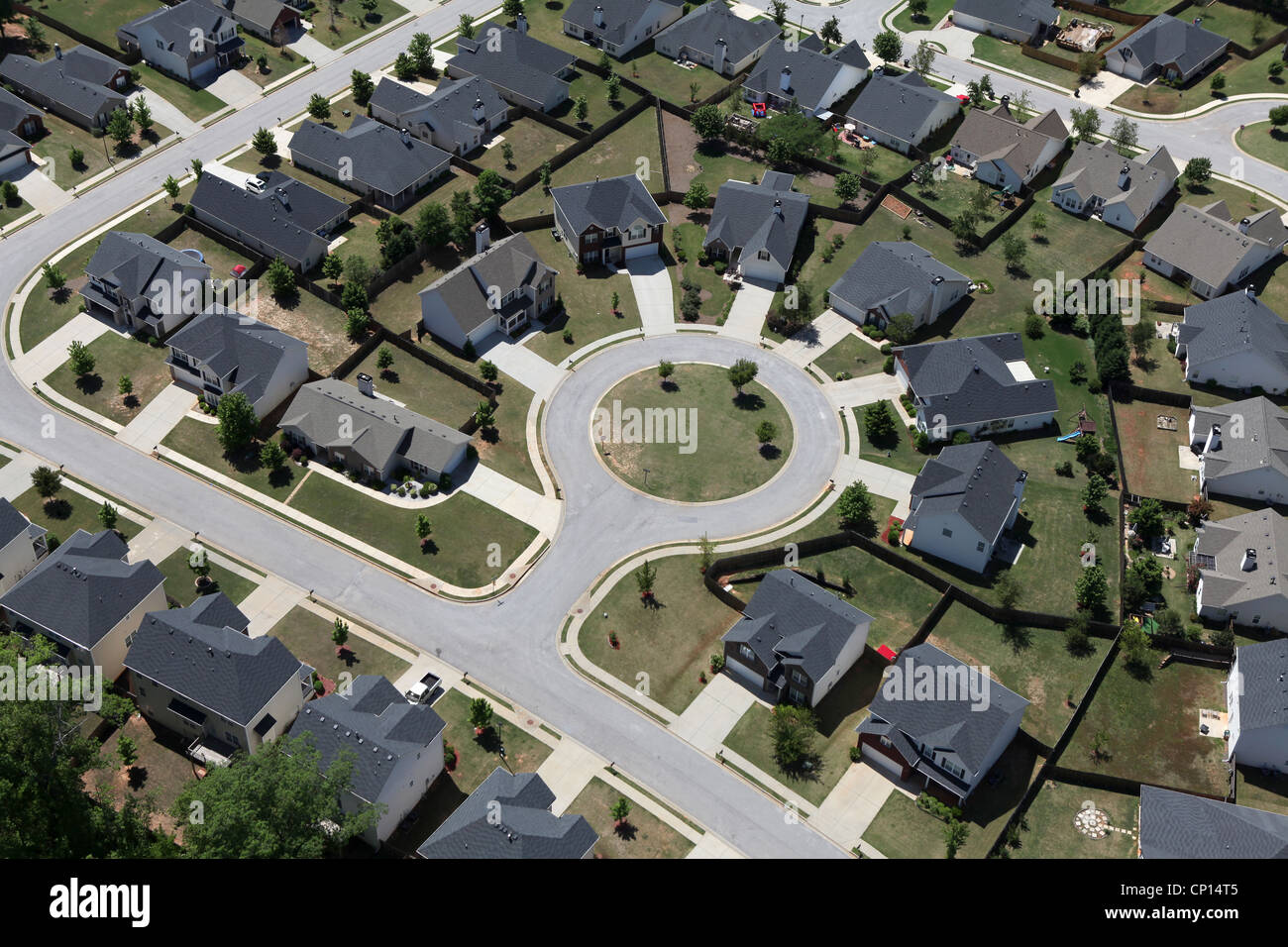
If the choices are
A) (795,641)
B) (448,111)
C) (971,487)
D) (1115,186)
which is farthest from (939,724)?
(448,111)

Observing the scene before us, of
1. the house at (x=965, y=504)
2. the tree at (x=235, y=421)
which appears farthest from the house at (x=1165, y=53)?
the tree at (x=235, y=421)

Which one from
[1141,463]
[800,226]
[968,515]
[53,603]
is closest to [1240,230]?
[1141,463]

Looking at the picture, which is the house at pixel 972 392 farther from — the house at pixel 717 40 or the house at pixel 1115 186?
the house at pixel 717 40

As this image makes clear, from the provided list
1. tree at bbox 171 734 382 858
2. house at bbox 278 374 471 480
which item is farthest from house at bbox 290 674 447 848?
house at bbox 278 374 471 480

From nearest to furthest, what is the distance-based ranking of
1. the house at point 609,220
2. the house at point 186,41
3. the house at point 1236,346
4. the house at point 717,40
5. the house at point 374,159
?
the house at point 1236,346 → the house at point 609,220 → the house at point 374,159 → the house at point 186,41 → the house at point 717,40
